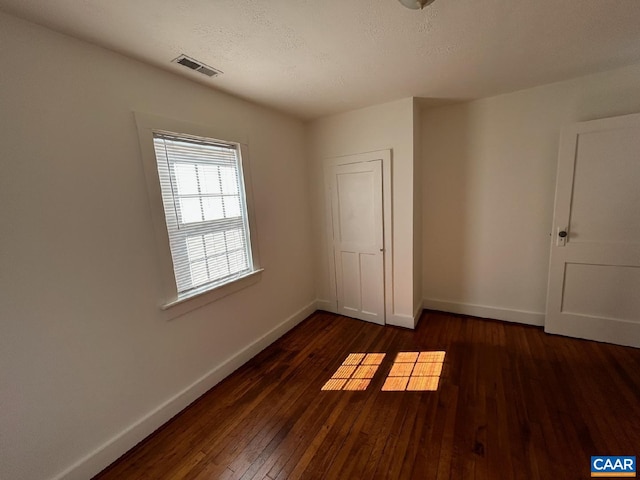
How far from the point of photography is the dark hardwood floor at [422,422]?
142 cm

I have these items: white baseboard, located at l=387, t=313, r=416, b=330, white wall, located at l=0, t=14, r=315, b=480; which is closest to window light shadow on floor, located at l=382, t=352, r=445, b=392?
white baseboard, located at l=387, t=313, r=416, b=330

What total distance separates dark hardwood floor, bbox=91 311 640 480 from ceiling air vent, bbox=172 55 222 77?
2449 mm

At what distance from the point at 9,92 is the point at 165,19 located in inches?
31.5

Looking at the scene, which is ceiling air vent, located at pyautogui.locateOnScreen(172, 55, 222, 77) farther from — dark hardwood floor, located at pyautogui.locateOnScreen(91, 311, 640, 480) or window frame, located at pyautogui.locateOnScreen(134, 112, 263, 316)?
dark hardwood floor, located at pyautogui.locateOnScreen(91, 311, 640, 480)

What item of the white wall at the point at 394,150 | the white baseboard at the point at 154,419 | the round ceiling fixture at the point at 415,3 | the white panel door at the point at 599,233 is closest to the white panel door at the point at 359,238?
the white wall at the point at 394,150

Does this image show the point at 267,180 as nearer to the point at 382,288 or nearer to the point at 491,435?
the point at 382,288

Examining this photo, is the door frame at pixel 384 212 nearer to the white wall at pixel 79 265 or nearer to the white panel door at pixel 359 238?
the white panel door at pixel 359 238

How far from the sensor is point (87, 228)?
56.6 inches

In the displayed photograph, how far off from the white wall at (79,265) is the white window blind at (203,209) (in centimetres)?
18

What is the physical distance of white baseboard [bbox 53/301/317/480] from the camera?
4.69 feet

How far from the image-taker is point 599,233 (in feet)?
7.58

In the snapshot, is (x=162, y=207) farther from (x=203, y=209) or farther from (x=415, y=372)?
(x=415, y=372)

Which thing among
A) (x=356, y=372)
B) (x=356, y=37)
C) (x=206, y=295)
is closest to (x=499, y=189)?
(x=356, y=37)

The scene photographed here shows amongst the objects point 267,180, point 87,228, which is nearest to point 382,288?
point 267,180
